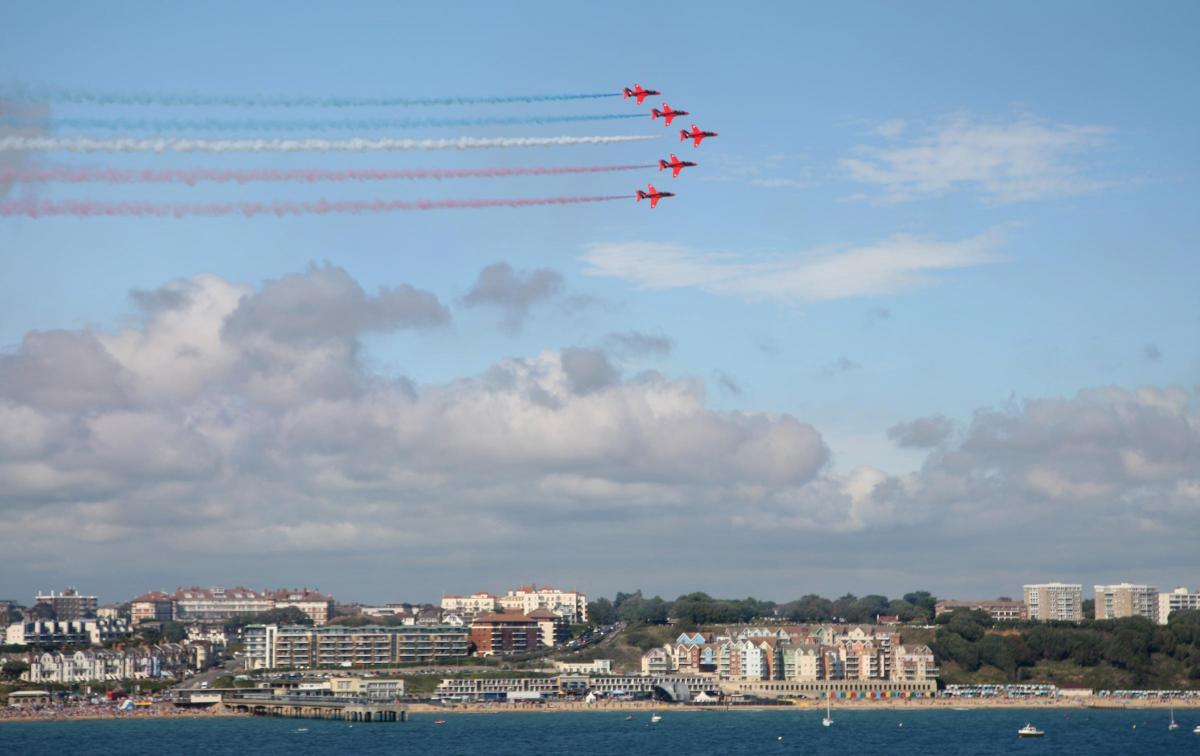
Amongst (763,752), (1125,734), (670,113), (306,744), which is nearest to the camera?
(670,113)

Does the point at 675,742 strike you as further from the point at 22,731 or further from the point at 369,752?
the point at 22,731

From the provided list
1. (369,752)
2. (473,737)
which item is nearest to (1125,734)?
(473,737)

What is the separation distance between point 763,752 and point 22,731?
93.9 m

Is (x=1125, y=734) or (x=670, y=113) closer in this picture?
(x=670, y=113)

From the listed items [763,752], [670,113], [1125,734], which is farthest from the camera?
[1125,734]

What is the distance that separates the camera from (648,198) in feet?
361

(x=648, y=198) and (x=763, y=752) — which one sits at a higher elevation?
(x=648, y=198)

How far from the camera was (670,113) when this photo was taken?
4277 inches

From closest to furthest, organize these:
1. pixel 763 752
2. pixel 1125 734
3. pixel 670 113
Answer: pixel 670 113
pixel 763 752
pixel 1125 734

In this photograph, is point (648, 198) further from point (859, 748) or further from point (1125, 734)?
point (1125, 734)

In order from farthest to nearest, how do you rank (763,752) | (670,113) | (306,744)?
(306,744) < (763,752) < (670,113)

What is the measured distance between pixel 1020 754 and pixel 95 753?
288ft

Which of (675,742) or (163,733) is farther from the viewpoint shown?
(163,733)

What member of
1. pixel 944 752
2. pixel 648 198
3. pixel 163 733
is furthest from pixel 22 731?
pixel 648 198
